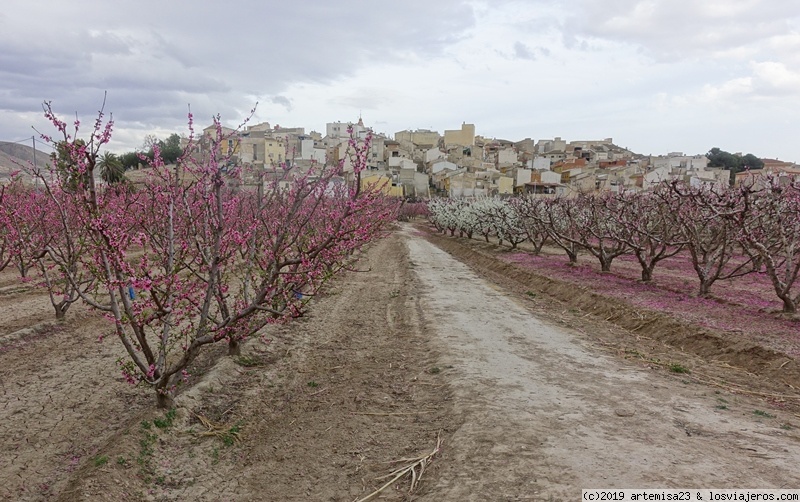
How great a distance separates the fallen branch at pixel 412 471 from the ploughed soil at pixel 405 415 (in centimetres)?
4

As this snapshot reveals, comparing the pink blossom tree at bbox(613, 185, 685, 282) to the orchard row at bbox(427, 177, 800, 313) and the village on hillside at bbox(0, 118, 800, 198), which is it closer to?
the orchard row at bbox(427, 177, 800, 313)

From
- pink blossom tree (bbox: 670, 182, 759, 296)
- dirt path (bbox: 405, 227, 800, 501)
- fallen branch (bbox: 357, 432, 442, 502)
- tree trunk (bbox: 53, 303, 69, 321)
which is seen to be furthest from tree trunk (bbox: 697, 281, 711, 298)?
tree trunk (bbox: 53, 303, 69, 321)

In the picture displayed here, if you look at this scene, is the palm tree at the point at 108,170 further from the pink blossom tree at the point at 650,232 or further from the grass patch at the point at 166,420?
the pink blossom tree at the point at 650,232

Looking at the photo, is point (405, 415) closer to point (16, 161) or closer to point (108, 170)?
point (16, 161)

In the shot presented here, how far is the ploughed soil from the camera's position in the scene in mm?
4922

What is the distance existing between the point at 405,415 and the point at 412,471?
62.2 inches

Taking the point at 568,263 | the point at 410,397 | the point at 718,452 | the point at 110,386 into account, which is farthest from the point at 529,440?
the point at 568,263

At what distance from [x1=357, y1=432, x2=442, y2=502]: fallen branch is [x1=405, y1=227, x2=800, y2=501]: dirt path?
0.21 metres

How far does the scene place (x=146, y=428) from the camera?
5898 millimetres

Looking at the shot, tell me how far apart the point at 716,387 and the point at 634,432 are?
2.96 meters

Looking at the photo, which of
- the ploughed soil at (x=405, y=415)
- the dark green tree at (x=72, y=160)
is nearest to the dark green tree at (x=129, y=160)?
the ploughed soil at (x=405, y=415)

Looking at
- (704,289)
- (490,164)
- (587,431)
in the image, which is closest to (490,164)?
(490,164)

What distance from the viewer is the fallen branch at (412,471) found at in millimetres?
4965

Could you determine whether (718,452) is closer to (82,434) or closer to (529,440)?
(529,440)
